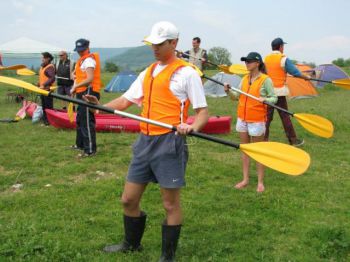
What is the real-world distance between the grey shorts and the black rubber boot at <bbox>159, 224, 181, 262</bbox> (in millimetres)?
420

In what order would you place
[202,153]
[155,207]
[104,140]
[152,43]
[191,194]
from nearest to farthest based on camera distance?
[152,43] → [155,207] → [191,194] → [202,153] → [104,140]

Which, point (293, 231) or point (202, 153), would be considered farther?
point (202, 153)

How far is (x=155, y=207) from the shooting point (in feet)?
17.1

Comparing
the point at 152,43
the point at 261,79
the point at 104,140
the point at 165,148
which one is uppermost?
the point at 152,43

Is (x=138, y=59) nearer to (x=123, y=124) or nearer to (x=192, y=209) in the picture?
(x=123, y=124)

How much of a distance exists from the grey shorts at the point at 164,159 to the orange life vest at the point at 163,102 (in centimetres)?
8

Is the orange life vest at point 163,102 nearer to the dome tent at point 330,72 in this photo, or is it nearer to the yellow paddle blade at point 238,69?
the yellow paddle blade at point 238,69

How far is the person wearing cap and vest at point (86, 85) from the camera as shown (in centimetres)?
730

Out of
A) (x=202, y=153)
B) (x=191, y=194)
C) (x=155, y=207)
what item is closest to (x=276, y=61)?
(x=202, y=153)

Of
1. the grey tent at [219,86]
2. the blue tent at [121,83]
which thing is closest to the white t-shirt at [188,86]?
the grey tent at [219,86]

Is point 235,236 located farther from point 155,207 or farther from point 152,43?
point 152,43

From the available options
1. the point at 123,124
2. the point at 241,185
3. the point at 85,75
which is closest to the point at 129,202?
the point at 241,185

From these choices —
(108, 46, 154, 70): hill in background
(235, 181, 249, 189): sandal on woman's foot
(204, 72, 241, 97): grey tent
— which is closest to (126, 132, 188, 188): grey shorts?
(235, 181, 249, 189): sandal on woman's foot

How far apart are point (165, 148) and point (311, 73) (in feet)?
56.4
